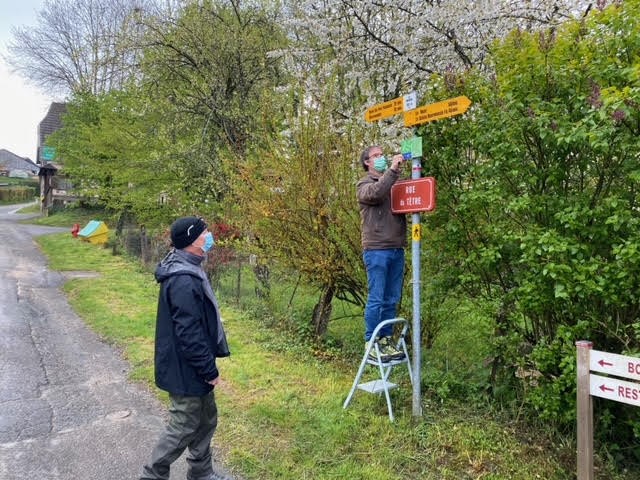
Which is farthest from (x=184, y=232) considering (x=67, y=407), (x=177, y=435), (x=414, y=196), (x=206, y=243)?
(x=67, y=407)

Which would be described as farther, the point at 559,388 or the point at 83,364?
the point at 83,364

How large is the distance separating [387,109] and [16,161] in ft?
308

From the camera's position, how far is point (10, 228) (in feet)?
79.2

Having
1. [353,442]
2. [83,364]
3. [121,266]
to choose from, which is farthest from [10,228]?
[353,442]

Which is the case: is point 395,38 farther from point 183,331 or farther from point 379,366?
point 183,331

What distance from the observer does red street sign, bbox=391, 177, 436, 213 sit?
384 cm

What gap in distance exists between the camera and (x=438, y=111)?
389 cm

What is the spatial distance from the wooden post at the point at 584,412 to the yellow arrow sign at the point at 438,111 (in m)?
1.77

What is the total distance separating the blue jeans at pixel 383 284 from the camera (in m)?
4.45

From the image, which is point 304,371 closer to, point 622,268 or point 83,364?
point 83,364

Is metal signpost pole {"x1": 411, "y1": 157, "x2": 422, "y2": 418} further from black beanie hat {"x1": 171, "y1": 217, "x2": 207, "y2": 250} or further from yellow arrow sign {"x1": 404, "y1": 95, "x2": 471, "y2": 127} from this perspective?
black beanie hat {"x1": 171, "y1": 217, "x2": 207, "y2": 250}

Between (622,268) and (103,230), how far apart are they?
1785cm

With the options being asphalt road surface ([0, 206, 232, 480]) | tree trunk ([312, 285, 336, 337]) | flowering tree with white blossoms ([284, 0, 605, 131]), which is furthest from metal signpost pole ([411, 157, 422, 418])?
flowering tree with white blossoms ([284, 0, 605, 131])

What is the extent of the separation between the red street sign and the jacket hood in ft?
5.51
